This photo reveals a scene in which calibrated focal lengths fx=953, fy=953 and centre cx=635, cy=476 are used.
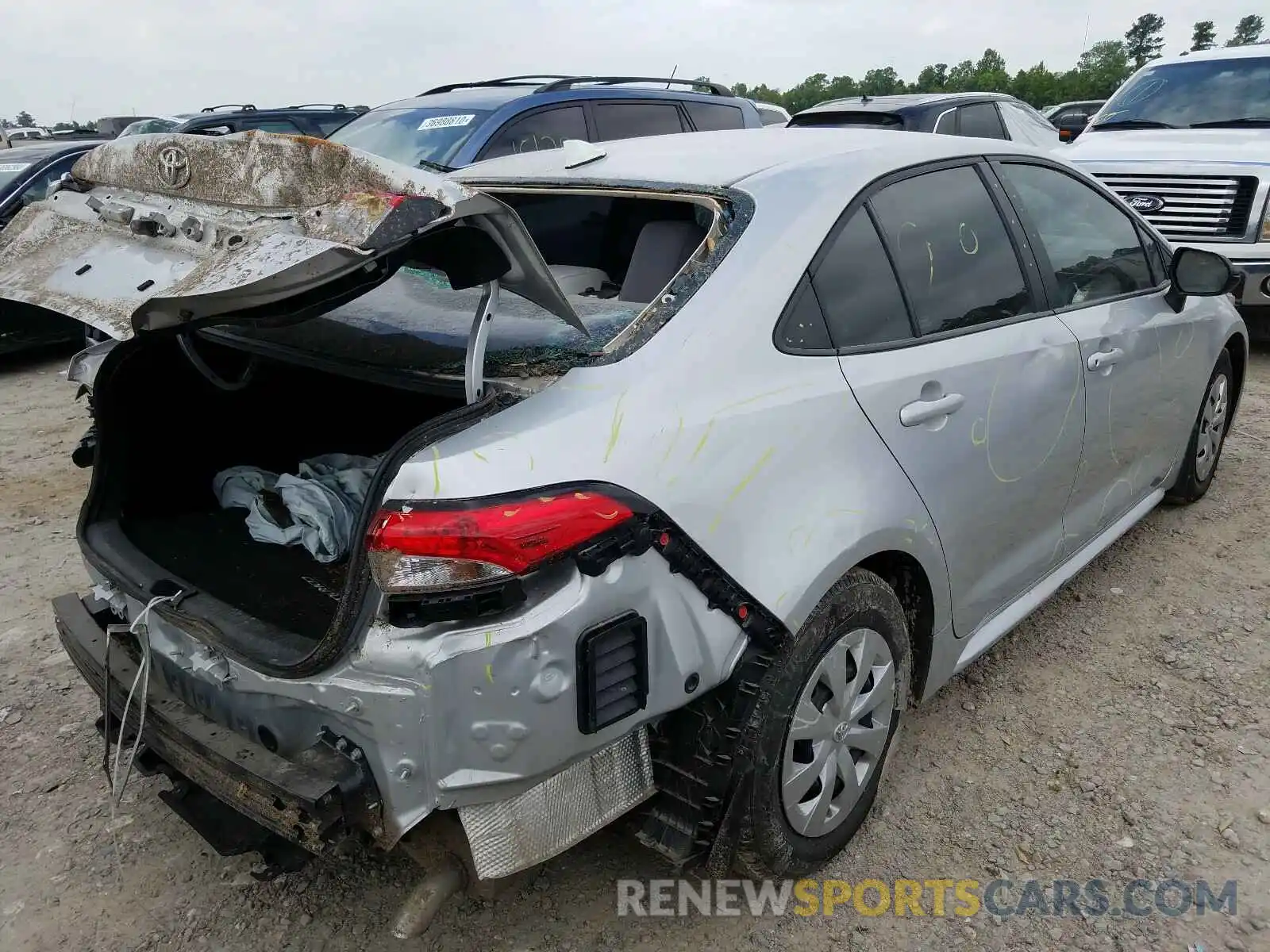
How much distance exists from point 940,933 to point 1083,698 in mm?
1147

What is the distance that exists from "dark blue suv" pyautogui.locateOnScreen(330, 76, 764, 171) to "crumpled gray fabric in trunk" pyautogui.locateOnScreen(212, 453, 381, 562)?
11.5 ft

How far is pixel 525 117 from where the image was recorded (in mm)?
6441

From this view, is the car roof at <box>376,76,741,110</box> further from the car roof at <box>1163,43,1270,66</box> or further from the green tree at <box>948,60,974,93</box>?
the green tree at <box>948,60,974,93</box>

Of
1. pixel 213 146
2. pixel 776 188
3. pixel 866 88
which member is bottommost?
pixel 866 88

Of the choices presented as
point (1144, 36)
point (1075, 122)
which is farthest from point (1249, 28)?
point (1075, 122)

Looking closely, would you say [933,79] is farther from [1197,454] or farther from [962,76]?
[1197,454]

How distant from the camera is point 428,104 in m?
6.96

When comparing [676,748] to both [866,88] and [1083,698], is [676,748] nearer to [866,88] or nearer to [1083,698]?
[1083,698]

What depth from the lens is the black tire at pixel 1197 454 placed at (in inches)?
158

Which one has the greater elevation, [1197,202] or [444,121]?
[444,121]

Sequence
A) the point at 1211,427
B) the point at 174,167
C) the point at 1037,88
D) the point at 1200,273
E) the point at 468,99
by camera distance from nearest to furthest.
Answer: the point at 174,167 < the point at 1200,273 < the point at 1211,427 < the point at 468,99 < the point at 1037,88

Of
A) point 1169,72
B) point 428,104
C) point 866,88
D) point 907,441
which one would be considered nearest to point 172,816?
point 907,441

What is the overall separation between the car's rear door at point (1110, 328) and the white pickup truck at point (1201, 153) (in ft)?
11.1

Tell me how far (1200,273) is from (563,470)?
2800 mm
